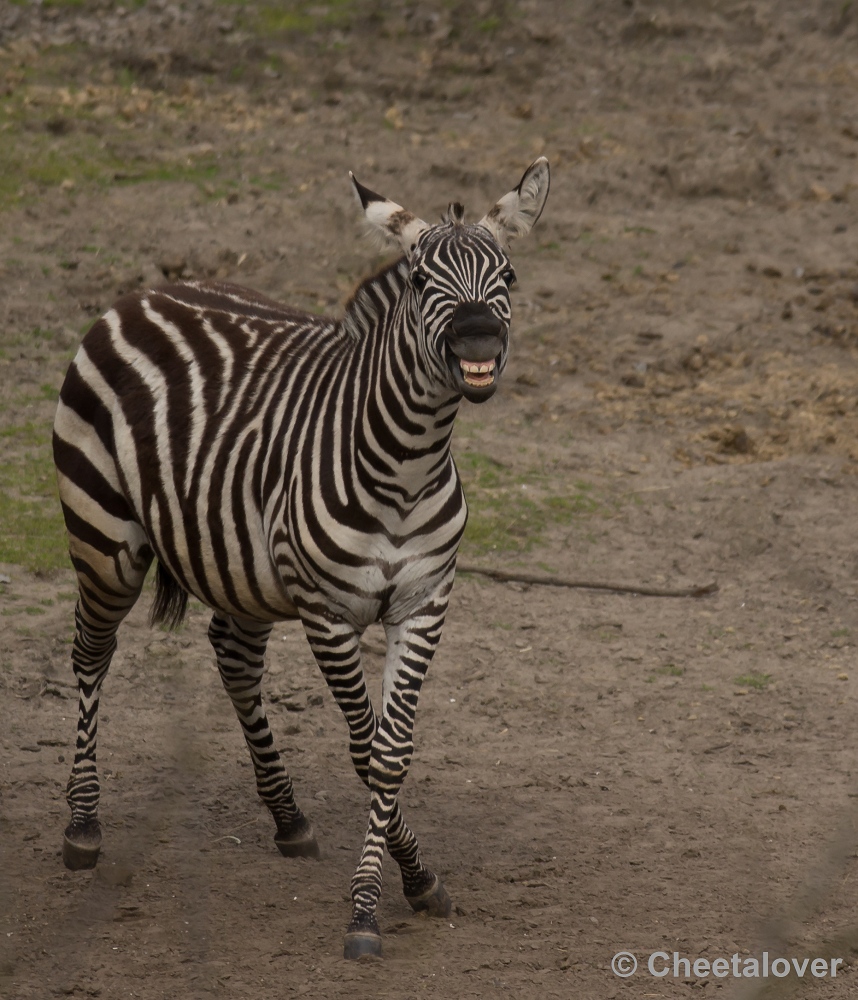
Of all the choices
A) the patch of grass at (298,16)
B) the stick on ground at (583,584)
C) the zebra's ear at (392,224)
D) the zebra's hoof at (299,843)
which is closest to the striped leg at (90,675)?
the zebra's hoof at (299,843)

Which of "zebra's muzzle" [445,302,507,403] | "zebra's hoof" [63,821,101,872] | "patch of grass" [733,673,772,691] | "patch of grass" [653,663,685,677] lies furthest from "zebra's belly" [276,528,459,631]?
"patch of grass" [733,673,772,691]

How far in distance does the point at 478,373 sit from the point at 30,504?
456cm

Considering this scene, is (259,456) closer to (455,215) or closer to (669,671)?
(455,215)

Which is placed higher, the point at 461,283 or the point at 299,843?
the point at 461,283

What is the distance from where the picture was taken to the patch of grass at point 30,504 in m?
7.63

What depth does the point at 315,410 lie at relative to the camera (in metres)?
5.00

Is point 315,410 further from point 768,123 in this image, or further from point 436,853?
point 768,123

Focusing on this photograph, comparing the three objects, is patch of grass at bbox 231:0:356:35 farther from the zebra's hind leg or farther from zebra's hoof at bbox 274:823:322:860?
zebra's hoof at bbox 274:823:322:860

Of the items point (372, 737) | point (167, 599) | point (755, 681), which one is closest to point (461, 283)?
point (372, 737)

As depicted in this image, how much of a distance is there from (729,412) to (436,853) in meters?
4.87

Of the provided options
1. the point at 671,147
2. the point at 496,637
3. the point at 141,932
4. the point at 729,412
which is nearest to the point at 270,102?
the point at 671,147

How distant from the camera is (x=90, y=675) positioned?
561 cm

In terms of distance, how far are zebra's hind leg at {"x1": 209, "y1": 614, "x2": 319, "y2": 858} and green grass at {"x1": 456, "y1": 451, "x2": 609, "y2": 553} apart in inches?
102

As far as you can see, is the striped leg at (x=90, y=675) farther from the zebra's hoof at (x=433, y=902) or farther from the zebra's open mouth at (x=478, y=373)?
the zebra's open mouth at (x=478, y=373)
